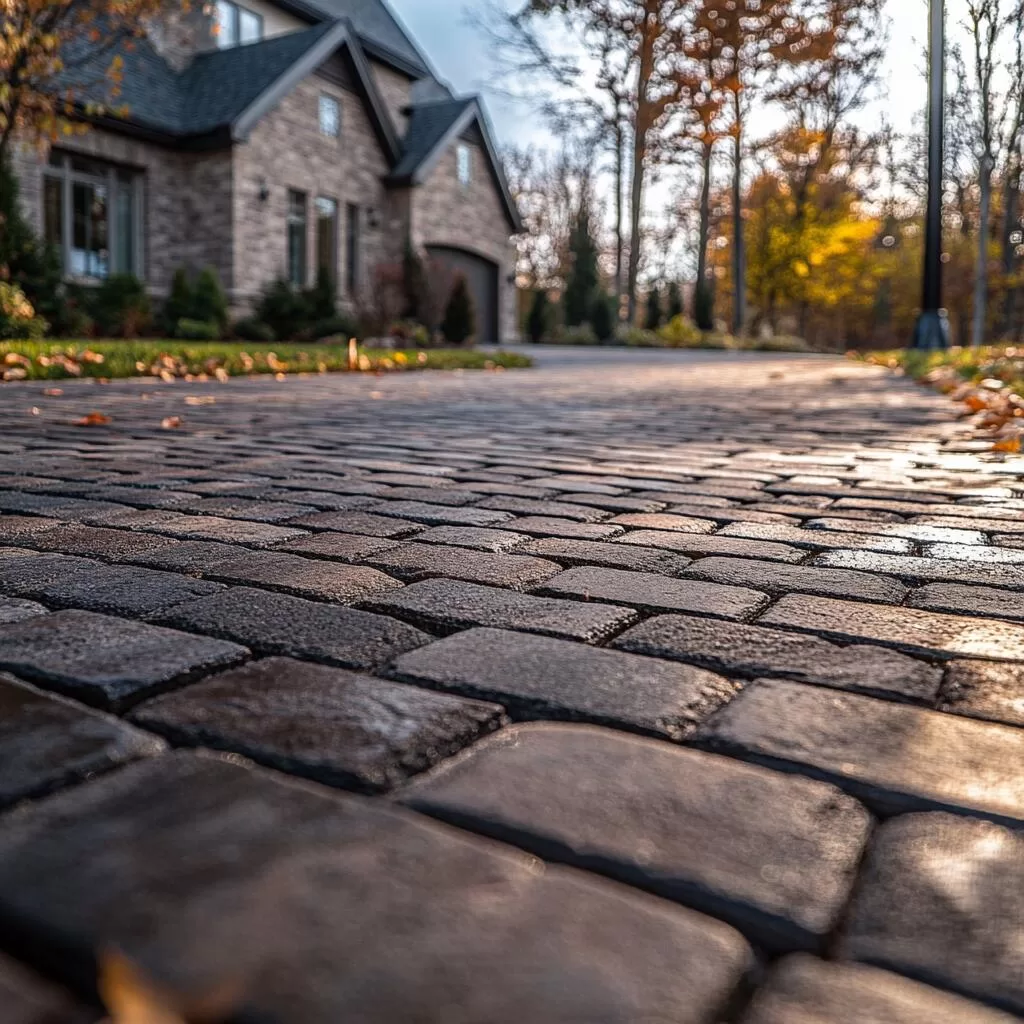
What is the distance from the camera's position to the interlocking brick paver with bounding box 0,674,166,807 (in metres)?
1.03

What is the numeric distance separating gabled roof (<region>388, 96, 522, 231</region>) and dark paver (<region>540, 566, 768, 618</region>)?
848 inches

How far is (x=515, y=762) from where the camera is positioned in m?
1.09

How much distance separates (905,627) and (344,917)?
3.83ft

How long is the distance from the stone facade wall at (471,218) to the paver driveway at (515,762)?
2138 centimetres

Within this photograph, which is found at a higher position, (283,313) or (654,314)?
(654,314)

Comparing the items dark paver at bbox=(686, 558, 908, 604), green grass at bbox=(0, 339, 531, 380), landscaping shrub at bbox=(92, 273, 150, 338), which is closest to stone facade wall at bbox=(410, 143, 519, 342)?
landscaping shrub at bbox=(92, 273, 150, 338)

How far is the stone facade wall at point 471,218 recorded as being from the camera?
75.4ft

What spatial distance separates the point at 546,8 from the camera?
2448cm

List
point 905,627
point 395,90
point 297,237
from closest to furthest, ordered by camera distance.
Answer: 1. point 905,627
2. point 297,237
3. point 395,90

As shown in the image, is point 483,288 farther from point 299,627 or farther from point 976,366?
point 299,627

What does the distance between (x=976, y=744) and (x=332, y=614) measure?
0.99 meters

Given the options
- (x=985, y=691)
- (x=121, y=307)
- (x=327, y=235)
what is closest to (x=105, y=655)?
(x=985, y=691)

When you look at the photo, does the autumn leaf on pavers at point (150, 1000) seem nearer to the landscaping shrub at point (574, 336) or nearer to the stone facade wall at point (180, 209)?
the stone facade wall at point (180, 209)

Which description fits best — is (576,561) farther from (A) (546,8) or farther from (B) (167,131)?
(A) (546,8)
